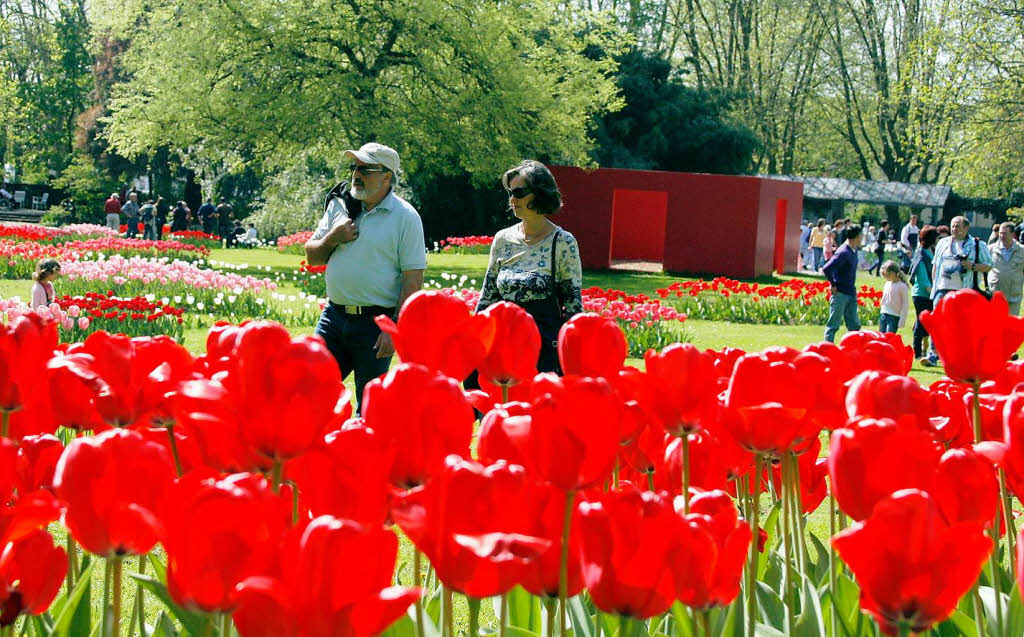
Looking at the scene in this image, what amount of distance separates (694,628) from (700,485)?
64 cm

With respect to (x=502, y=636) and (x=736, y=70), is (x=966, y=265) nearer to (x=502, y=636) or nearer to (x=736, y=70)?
(x=502, y=636)

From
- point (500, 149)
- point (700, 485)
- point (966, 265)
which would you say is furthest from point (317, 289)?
point (700, 485)

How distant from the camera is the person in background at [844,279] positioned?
12.5m

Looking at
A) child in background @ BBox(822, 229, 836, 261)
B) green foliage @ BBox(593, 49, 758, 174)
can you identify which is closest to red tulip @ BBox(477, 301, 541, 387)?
child in background @ BBox(822, 229, 836, 261)

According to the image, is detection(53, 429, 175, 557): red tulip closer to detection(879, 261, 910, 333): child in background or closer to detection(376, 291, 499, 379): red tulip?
detection(376, 291, 499, 379): red tulip

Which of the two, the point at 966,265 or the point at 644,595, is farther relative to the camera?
the point at 966,265

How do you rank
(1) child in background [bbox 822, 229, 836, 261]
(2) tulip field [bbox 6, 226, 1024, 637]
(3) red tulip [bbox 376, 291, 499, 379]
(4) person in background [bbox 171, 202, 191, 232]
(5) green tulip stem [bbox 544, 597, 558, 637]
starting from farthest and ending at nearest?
(4) person in background [bbox 171, 202, 191, 232]
(1) child in background [bbox 822, 229, 836, 261]
(3) red tulip [bbox 376, 291, 499, 379]
(5) green tulip stem [bbox 544, 597, 558, 637]
(2) tulip field [bbox 6, 226, 1024, 637]

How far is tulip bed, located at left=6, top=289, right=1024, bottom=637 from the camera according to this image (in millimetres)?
1107

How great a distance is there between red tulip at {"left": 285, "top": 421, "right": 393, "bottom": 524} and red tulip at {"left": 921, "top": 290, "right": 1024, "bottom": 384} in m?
1.13

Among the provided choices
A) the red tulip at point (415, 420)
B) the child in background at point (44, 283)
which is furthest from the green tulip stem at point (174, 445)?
the child in background at point (44, 283)

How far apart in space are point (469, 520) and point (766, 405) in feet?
2.23

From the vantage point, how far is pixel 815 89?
5391cm

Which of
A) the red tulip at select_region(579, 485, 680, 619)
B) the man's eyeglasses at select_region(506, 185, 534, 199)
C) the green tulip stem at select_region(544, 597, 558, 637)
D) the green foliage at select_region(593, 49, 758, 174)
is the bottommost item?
the green tulip stem at select_region(544, 597, 558, 637)

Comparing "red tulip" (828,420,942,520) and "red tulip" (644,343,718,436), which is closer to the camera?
"red tulip" (828,420,942,520)
